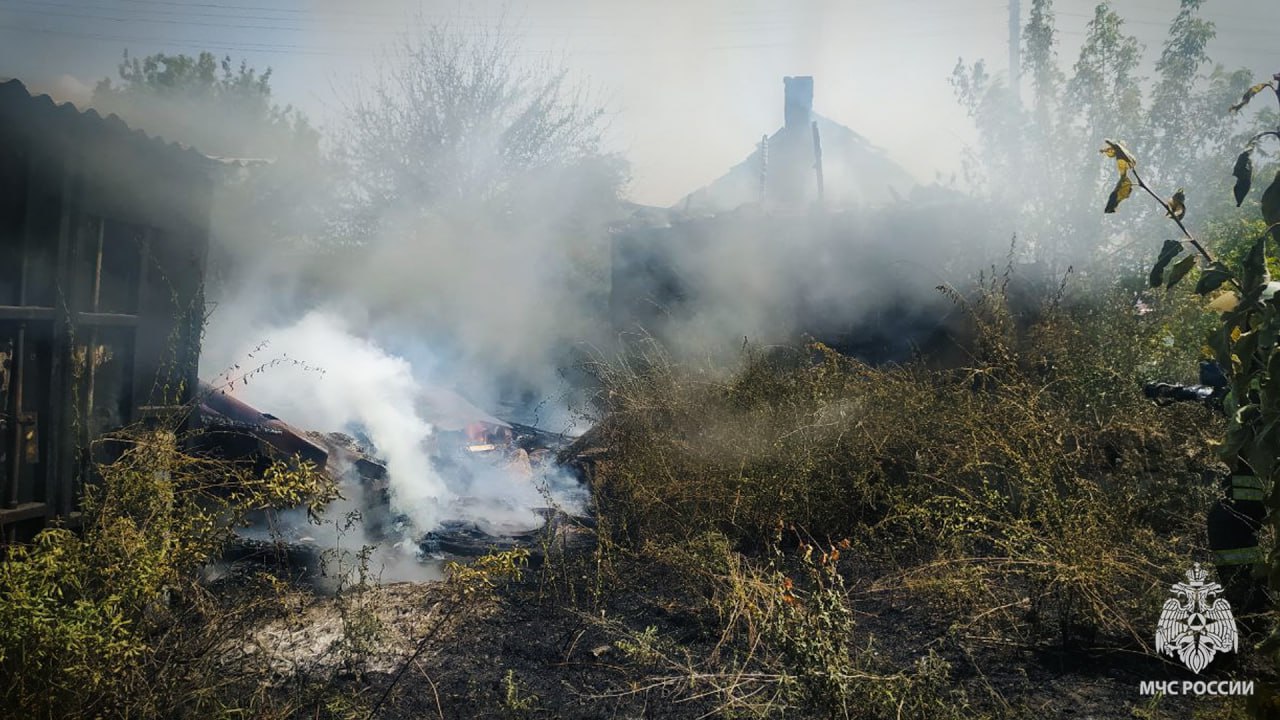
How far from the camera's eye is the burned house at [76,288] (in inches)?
155

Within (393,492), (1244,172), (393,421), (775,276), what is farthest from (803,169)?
(1244,172)

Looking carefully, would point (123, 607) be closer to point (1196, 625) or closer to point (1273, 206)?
point (1273, 206)

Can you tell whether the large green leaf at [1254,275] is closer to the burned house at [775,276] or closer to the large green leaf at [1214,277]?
the large green leaf at [1214,277]

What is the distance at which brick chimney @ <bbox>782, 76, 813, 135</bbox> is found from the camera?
66.6ft

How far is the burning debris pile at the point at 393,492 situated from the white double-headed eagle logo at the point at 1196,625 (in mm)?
3276

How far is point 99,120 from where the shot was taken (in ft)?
13.9

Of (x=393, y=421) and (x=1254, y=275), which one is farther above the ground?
(x=1254, y=275)

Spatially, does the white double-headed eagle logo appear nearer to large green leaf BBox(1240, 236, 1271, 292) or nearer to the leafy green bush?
large green leaf BBox(1240, 236, 1271, 292)

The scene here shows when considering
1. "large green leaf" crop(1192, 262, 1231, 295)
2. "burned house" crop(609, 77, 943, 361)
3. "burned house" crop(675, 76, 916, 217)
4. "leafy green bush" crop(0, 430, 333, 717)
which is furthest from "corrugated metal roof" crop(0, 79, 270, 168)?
"burned house" crop(675, 76, 916, 217)

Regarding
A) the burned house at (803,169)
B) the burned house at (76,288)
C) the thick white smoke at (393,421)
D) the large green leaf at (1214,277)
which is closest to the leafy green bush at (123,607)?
the burned house at (76,288)

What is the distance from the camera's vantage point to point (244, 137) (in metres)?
8.99

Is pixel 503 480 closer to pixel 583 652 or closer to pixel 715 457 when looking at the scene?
pixel 715 457

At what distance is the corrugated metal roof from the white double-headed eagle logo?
5939 millimetres

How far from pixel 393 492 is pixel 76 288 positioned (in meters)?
3.76
